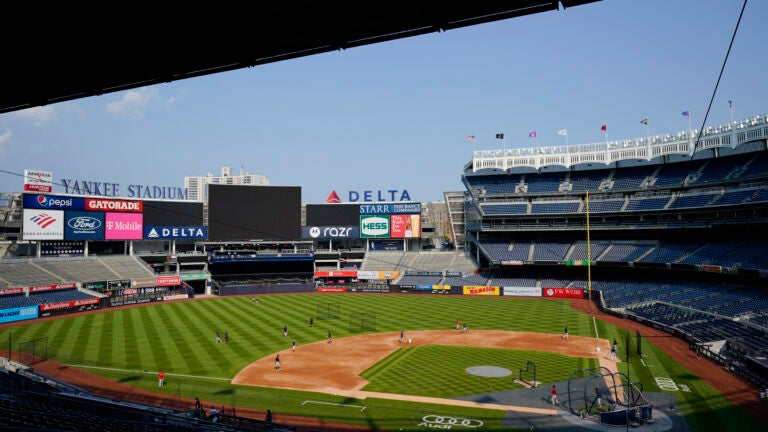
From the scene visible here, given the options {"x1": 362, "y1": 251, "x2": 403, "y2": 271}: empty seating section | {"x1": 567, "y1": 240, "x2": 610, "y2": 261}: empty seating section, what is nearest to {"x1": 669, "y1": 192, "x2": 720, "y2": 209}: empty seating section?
{"x1": 567, "y1": 240, "x2": 610, "y2": 261}: empty seating section

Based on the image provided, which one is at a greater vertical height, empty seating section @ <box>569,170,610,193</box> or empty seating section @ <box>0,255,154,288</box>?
empty seating section @ <box>569,170,610,193</box>

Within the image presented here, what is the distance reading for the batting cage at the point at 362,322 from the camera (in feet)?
170

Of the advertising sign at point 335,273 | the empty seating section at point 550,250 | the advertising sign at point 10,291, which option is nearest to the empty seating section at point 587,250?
the empty seating section at point 550,250

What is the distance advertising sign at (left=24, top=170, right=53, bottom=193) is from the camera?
74.1 metres

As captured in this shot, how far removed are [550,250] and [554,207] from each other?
24.5ft

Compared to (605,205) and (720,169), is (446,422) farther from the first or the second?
(605,205)

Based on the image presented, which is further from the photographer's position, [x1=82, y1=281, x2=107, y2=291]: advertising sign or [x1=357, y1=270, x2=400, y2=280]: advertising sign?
[x1=357, y1=270, x2=400, y2=280]: advertising sign

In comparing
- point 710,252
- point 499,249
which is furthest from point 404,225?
point 710,252

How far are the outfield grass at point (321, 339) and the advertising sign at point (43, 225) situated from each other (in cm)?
2094

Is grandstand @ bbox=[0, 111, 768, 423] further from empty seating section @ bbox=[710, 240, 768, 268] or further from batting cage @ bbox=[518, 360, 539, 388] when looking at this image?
batting cage @ bbox=[518, 360, 539, 388]

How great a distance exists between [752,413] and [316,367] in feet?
88.1

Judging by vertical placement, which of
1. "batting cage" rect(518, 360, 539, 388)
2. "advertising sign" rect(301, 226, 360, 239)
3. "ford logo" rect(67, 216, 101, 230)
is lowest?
"batting cage" rect(518, 360, 539, 388)

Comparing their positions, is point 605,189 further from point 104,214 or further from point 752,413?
point 104,214

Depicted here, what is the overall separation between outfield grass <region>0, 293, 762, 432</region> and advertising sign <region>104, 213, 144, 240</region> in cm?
1940
